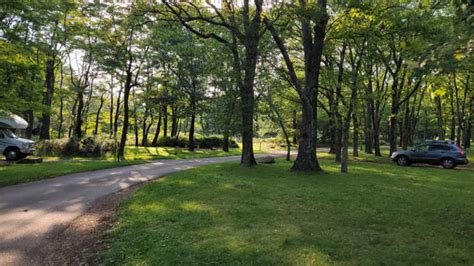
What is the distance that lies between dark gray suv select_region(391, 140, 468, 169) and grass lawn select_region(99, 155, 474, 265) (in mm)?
9738

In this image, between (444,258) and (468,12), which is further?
(444,258)

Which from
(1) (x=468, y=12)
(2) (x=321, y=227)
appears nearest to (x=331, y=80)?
(2) (x=321, y=227)

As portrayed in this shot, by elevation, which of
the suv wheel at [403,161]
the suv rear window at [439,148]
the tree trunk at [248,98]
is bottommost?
the suv wheel at [403,161]

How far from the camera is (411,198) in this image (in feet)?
27.1

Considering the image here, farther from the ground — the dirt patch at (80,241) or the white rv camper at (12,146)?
the white rv camper at (12,146)

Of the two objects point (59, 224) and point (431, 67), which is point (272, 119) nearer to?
point (59, 224)

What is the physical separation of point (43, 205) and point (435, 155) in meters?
20.5

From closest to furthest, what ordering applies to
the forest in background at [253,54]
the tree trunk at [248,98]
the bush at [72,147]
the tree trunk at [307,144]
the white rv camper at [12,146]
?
the forest in background at [253,54], the tree trunk at [307,144], the tree trunk at [248,98], the white rv camper at [12,146], the bush at [72,147]

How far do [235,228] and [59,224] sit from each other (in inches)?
154

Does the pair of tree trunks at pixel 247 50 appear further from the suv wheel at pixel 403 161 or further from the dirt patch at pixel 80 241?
the suv wheel at pixel 403 161

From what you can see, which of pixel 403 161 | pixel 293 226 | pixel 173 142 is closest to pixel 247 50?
pixel 293 226

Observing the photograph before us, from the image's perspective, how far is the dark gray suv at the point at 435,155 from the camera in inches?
695

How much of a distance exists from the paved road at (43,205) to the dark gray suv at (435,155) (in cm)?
1592

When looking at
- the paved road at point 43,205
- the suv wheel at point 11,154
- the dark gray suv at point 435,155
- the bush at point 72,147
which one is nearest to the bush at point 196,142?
the bush at point 72,147
